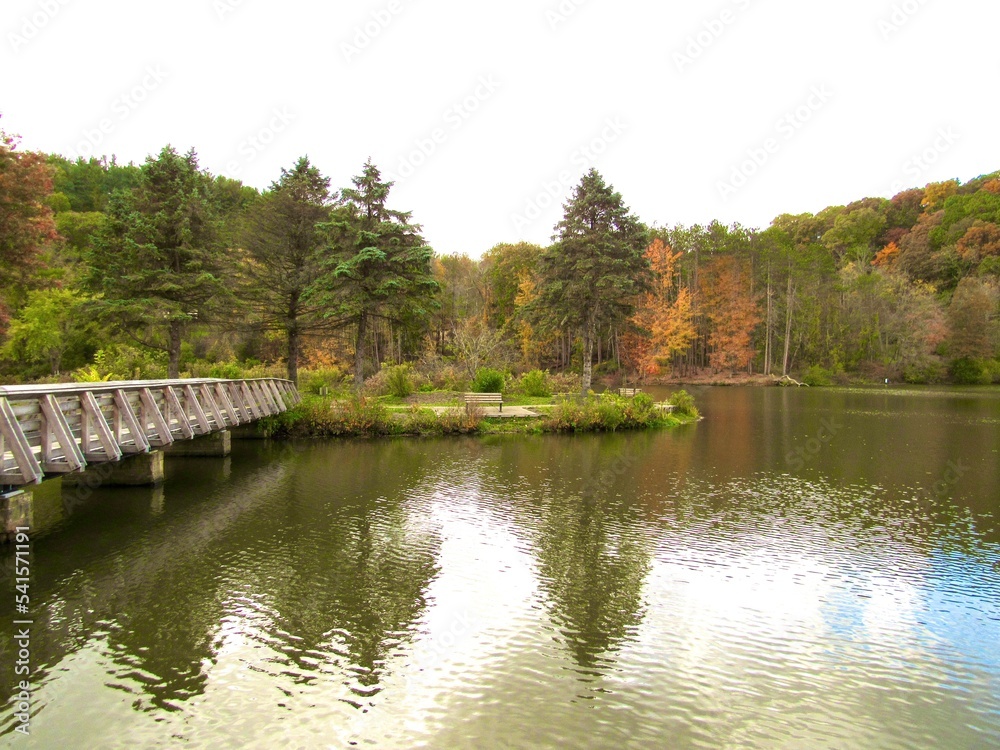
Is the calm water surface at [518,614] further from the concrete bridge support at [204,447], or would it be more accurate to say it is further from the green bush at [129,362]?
the green bush at [129,362]

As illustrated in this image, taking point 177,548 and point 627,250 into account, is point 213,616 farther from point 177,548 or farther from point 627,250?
point 627,250

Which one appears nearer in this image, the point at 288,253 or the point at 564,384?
the point at 288,253

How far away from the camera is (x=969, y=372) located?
5819 centimetres

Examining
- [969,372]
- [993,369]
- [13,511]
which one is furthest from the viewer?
[993,369]

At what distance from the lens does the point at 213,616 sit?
764 centimetres

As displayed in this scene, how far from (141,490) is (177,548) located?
529 cm

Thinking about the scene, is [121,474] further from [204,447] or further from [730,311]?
[730,311]

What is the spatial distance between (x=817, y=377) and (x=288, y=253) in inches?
1994

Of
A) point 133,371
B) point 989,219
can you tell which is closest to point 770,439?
point 133,371

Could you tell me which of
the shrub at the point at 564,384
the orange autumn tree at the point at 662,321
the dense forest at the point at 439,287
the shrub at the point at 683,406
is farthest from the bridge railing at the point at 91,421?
the orange autumn tree at the point at 662,321

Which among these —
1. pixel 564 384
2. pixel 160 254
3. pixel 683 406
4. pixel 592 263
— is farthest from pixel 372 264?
pixel 683 406

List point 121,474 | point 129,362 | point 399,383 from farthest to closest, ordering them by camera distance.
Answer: point 129,362 → point 399,383 → point 121,474

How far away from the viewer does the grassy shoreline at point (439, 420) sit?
2394cm

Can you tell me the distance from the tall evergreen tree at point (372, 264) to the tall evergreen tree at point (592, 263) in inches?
300
